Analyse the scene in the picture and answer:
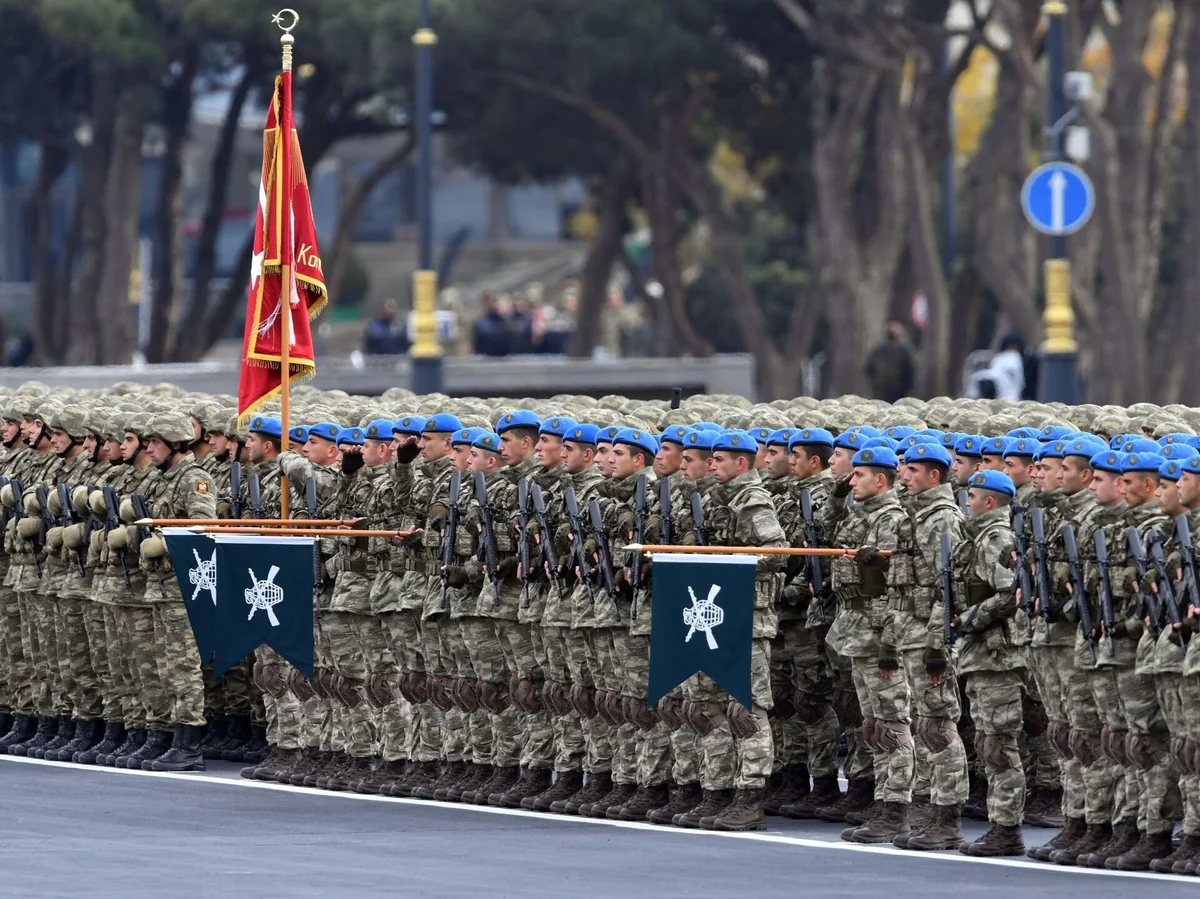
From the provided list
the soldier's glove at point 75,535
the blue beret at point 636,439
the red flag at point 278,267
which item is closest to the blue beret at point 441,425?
the blue beret at point 636,439

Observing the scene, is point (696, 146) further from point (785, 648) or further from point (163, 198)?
point (785, 648)

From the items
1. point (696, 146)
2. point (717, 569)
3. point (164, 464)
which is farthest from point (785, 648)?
point (696, 146)

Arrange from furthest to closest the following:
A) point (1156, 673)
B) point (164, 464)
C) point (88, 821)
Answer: point (164, 464)
point (88, 821)
point (1156, 673)

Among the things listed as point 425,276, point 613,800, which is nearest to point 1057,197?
point 425,276

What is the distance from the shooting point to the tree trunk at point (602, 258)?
144 feet

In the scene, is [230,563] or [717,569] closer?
[717,569]

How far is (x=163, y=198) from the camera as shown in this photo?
45.2m

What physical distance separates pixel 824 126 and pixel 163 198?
497 inches

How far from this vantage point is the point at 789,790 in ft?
44.9

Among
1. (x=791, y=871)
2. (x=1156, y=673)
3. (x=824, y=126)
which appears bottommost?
(x=791, y=871)

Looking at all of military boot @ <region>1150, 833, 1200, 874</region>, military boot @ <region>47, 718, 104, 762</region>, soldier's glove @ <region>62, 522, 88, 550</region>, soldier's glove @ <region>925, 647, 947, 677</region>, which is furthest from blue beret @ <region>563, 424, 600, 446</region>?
military boot @ <region>47, 718, 104, 762</region>

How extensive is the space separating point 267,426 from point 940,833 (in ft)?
14.8

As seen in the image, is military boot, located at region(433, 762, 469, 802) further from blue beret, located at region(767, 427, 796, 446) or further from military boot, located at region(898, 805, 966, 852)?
military boot, located at region(898, 805, 966, 852)

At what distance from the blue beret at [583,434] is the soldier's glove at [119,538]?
264cm
